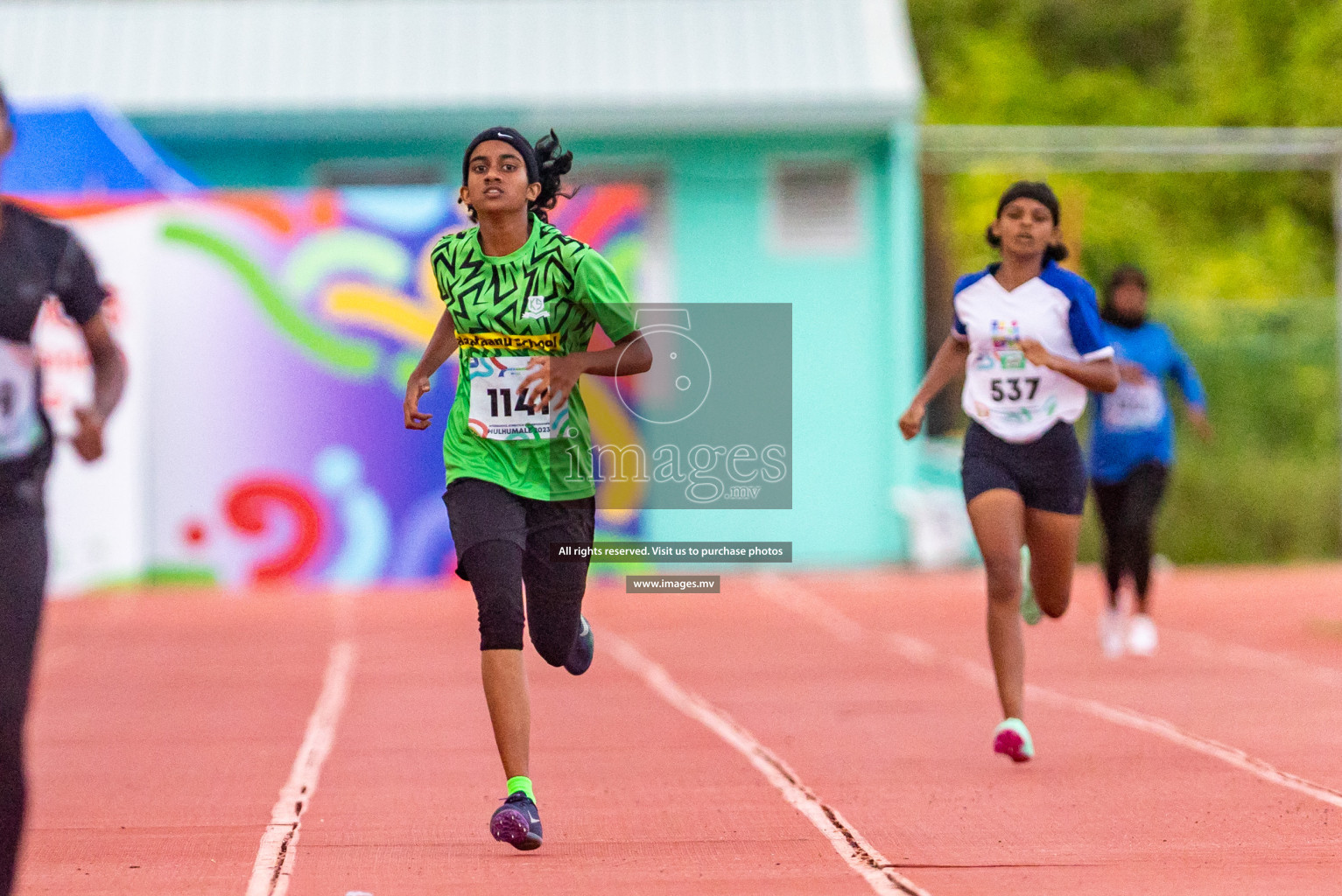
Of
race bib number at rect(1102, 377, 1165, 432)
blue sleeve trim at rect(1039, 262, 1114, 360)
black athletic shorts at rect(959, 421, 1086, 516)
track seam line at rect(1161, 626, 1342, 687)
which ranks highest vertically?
blue sleeve trim at rect(1039, 262, 1114, 360)

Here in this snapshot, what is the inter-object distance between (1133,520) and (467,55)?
11312 millimetres

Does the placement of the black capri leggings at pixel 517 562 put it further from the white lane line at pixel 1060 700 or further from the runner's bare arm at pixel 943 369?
the white lane line at pixel 1060 700

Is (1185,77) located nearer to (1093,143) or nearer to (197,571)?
(1093,143)

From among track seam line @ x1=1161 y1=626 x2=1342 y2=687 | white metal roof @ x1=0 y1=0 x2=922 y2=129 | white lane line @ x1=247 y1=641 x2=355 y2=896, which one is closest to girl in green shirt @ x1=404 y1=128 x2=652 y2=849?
white lane line @ x1=247 y1=641 x2=355 y2=896

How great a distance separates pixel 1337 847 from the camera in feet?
20.2

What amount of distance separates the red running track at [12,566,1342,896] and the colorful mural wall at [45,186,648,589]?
426 centimetres

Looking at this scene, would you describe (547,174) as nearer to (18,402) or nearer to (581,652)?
(581,652)

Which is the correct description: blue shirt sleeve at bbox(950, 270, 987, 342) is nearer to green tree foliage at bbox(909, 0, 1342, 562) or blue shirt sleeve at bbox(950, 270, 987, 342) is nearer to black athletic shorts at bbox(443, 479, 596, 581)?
black athletic shorts at bbox(443, 479, 596, 581)

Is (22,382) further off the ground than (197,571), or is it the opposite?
(22,382)

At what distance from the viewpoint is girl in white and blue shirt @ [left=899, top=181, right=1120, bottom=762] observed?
787 cm

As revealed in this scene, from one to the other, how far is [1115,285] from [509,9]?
37.1ft

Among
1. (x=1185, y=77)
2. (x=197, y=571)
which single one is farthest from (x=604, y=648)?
(x=1185, y=77)

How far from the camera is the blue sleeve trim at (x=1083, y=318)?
7.81 m

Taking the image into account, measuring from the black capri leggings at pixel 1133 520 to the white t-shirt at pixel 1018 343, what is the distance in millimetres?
4282
